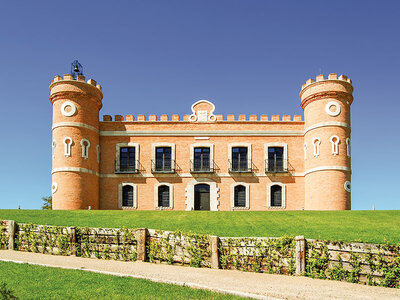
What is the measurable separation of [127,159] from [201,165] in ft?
18.7

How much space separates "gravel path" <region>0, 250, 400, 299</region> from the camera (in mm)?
10109

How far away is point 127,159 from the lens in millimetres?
33219

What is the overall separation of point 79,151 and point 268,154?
14.0 meters

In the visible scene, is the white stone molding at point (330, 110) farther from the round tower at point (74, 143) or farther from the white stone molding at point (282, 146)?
the round tower at point (74, 143)

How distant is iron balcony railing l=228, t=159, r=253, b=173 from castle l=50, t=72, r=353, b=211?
0.25ft

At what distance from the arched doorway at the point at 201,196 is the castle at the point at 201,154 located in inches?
2.9

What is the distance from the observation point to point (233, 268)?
12828 millimetres

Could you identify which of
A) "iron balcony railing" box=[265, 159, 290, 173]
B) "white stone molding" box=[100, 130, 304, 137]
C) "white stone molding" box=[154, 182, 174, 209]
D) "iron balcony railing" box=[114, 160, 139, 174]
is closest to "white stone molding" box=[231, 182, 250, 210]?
"iron balcony railing" box=[265, 159, 290, 173]

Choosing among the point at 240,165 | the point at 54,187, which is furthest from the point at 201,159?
the point at 54,187

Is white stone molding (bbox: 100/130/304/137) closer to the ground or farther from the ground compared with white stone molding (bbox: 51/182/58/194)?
farther from the ground

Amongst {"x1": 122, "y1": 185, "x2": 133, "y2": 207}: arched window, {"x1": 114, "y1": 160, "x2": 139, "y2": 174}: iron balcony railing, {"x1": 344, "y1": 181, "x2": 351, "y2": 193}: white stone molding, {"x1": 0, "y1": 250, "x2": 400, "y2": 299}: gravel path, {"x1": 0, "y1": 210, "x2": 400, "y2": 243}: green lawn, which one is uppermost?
{"x1": 114, "y1": 160, "x2": 139, "y2": 174}: iron balcony railing

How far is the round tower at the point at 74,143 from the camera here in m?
29.7

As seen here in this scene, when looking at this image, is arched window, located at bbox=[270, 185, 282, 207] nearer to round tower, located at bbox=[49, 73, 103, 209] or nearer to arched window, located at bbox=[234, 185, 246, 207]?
arched window, located at bbox=[234, 185, 246, 207]

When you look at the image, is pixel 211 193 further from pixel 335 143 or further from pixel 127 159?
pixel 335 143
